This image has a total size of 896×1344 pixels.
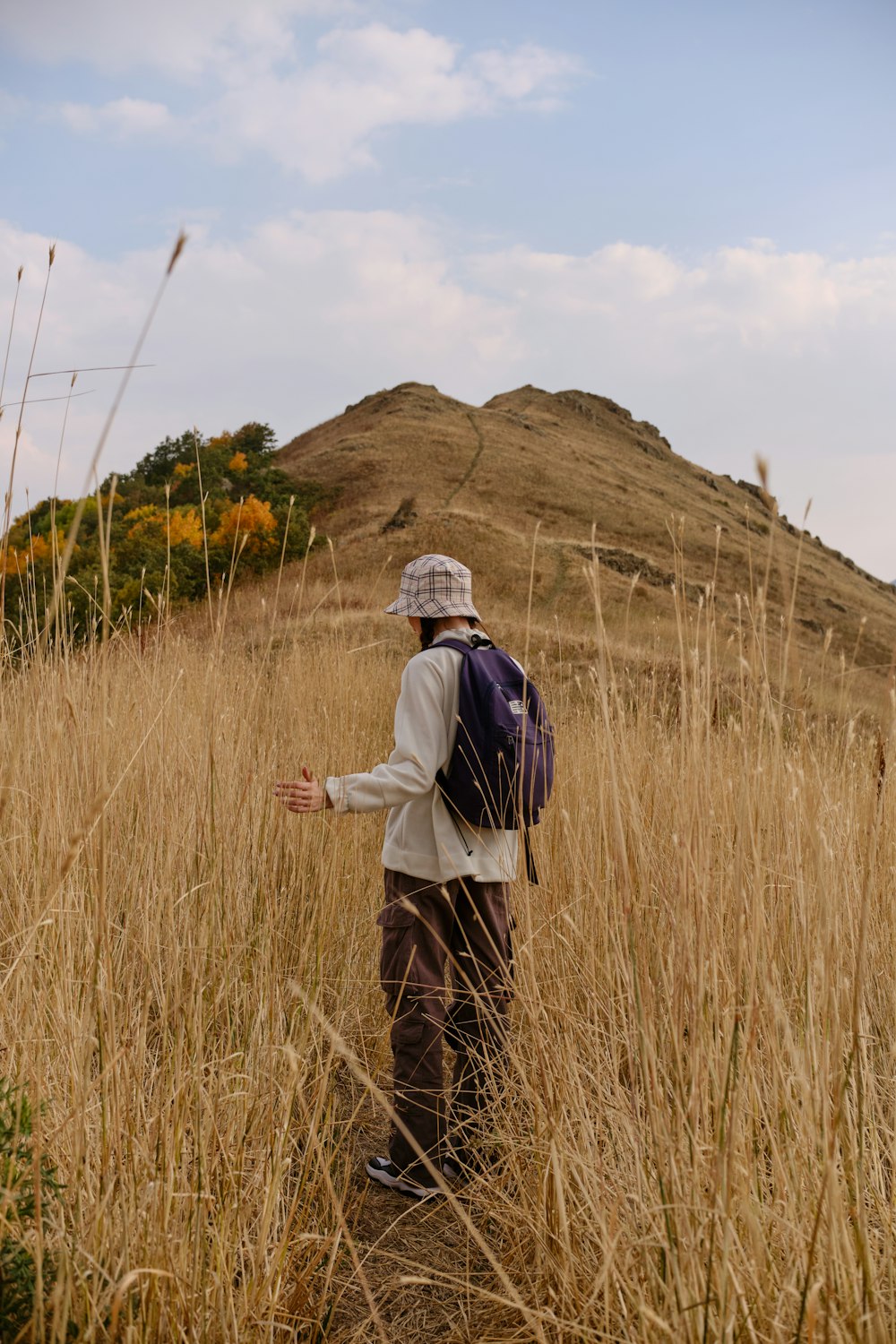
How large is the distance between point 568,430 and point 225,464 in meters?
27.9

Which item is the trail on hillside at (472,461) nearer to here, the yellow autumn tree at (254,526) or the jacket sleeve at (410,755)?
the yellow autumn tree at (254,526)

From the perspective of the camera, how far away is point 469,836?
2.19 metres

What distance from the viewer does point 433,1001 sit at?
7.13 feet

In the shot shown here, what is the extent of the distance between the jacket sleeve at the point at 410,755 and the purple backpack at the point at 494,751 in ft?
0.20

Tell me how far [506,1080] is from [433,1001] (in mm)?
292

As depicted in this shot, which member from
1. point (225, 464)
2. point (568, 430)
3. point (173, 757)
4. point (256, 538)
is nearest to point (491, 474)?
point (225, 464)

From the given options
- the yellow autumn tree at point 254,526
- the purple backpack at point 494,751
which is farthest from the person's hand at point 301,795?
the yellow autumn tree at point 254,526

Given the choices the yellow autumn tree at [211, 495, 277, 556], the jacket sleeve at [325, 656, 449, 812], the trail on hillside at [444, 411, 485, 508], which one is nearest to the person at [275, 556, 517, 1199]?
the jacket sleeve at [325, 656, 449, 812]

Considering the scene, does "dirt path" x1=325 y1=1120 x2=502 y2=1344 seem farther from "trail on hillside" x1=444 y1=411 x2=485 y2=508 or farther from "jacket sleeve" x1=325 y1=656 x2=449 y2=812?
"trail on hillside" x1=444 y1=411 x2=485 y2=508

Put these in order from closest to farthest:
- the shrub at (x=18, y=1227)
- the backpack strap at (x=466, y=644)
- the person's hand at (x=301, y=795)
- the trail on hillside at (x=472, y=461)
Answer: the shrub at (x=18, y=1227), the person's hand at (x=301, y=795), the backpack strap at (x=466, y=644), the trail on hillside at (x=472, y=461)

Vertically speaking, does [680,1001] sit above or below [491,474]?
below

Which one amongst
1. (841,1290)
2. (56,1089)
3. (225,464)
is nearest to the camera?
(841,1290)

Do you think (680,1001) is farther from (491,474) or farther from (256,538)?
(491,474)

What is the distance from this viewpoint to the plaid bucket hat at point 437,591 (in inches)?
87.2
